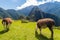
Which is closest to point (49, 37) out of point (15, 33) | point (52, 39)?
point (52, 39)

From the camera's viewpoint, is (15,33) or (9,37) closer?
(9,37)

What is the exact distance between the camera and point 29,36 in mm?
33312

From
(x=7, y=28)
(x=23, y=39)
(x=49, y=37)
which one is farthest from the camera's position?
(x=7, y=28)

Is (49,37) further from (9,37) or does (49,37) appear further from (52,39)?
(9,37)

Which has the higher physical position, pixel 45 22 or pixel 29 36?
pixel 45 22

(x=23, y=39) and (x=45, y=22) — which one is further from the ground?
(x=45, y=22)

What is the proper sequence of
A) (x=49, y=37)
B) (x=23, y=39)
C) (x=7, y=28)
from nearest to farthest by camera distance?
1. (x=23, y=39)
2. (x=49, y=37)
3. (x=7, y=28)

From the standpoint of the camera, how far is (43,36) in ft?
113

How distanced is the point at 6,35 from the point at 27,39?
4.06 meters

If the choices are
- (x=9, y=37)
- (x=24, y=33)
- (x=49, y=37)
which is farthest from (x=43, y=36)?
(x=9, y=37)

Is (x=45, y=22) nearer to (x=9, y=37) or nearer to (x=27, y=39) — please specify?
(x=27, y=39)

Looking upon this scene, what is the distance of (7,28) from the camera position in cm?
3806

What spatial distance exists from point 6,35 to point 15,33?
6.50 feet

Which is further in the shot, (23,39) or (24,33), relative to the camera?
(24,33)
